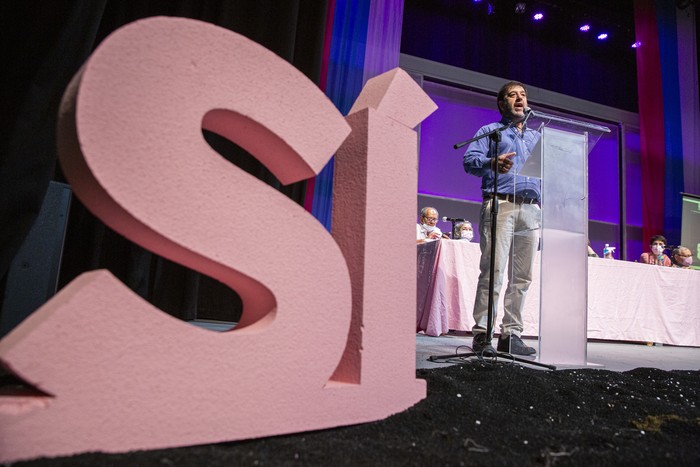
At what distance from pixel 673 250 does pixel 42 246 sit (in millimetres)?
6421

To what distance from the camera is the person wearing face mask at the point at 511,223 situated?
280cm

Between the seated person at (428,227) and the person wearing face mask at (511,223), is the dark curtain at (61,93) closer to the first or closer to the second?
the person wearing face mask at (511,223)

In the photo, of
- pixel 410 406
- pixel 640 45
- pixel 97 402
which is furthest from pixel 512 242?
pixel 640 45

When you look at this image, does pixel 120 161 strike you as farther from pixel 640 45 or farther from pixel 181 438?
pixel 640 45

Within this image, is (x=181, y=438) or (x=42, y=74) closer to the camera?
(x=181, y=438)

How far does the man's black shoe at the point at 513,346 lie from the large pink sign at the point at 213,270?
5.25 feet

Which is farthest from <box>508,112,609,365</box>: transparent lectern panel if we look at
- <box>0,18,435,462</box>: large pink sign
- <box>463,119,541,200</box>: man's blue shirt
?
<box>0,18,435,462</box>: large pink sign

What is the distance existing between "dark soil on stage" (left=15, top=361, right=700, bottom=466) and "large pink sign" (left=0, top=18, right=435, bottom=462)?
7 cm

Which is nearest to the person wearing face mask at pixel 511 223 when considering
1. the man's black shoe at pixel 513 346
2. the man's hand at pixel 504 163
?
the man's black shoe at pixel 513 346

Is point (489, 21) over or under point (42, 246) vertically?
over

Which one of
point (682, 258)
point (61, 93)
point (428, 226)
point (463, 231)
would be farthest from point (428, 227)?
point (61, 93)

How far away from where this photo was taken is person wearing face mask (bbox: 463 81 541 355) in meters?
2.80

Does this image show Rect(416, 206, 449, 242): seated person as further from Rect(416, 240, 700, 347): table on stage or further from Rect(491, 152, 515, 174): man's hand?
Rect(491, 152, 515, 174): man's hand

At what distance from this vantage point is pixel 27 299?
1940 mm
